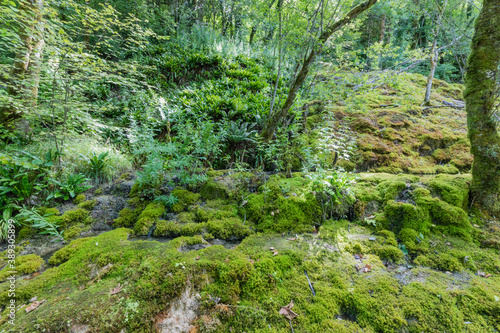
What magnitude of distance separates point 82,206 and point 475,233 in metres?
6.44

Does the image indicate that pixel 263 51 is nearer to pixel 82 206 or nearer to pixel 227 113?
pixel 227 113

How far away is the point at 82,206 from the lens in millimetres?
3281

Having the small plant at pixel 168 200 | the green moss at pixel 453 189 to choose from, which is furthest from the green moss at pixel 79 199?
the green moss at pixel 453 189

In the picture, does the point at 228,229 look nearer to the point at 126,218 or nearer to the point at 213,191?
the point at 213,191

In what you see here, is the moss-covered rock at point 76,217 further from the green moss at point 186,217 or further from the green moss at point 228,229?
the green moss at point 228,229

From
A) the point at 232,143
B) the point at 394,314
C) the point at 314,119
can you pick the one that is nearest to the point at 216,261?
the point at 394,314

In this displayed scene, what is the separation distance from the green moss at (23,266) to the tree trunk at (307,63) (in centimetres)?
448

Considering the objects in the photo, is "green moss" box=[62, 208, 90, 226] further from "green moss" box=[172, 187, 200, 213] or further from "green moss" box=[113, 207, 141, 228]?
"green moss" box=[172, 187, 200, 213]

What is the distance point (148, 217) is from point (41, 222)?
54.2 inches

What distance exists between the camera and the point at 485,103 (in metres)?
3.00

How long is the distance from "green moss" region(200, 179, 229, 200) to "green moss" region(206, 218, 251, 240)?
2.54ft

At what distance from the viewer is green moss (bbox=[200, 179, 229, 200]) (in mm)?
3746

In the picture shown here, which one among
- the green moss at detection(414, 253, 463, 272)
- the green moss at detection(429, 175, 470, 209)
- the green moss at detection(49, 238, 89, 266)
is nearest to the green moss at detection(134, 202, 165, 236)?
the green moss at detection(49, 238, 89, 266)

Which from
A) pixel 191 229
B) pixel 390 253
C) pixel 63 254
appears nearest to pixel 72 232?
pixel 63 254
